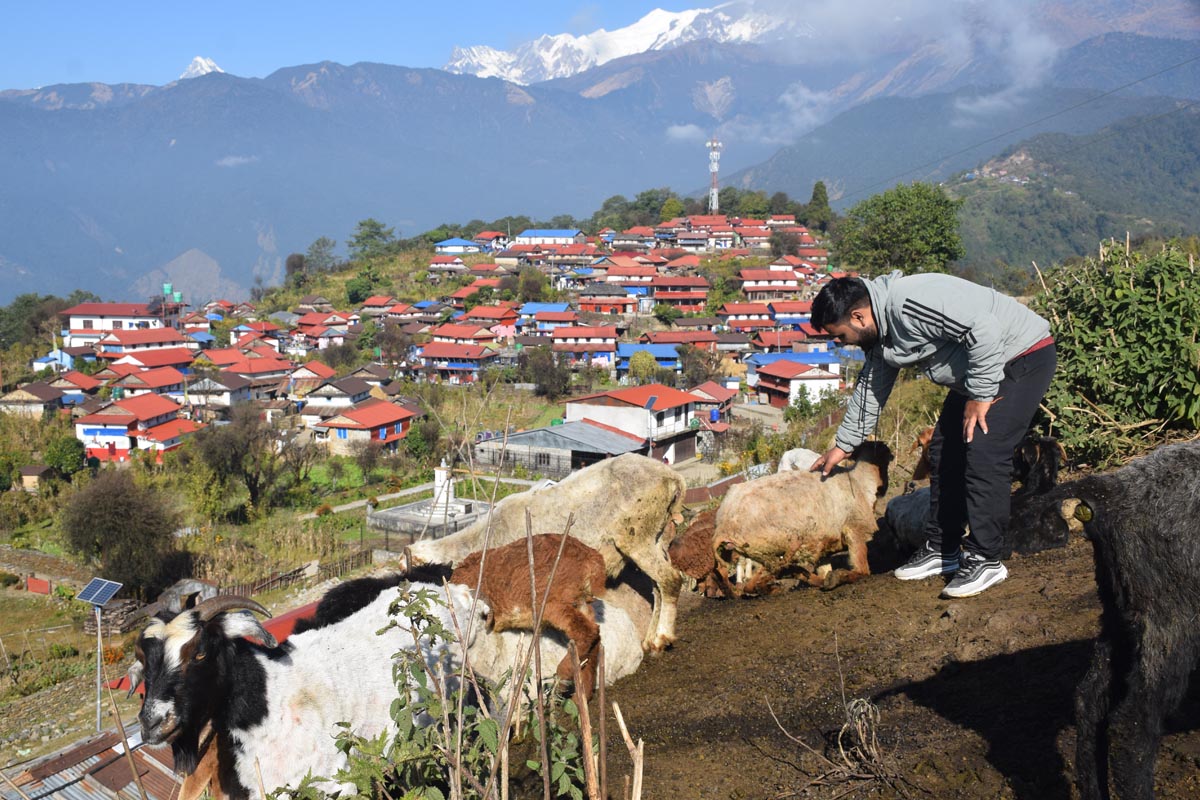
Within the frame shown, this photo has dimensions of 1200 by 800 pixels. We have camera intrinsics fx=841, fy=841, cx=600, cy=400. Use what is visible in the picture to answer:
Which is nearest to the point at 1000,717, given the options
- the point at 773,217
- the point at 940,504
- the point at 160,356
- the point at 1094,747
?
the point at 1094,747

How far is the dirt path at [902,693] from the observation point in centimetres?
362

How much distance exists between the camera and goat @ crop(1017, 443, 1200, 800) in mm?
2936

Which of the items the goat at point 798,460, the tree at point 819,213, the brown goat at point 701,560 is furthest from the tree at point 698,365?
the tree at point 819,213

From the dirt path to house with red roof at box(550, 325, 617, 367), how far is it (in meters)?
51.1

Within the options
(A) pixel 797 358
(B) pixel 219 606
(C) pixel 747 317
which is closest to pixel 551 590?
(B) pixel 219 606

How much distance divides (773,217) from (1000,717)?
10483 centimetres

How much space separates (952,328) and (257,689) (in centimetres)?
410

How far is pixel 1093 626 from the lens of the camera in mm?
4438

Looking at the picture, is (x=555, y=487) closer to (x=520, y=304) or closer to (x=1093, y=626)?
(x=1093, y=626)

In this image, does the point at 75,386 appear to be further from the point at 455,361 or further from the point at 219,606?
the point at 219,606

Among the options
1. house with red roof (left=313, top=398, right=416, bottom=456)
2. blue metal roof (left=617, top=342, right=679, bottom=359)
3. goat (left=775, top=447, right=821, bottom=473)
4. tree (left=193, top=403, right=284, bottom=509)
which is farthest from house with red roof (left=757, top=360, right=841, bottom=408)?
goat (left=775, top=447, right=821, bottom=473)

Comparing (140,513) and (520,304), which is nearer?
(140,513)

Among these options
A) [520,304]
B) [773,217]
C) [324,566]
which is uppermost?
[773,217]

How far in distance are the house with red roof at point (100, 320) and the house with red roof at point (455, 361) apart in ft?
102
